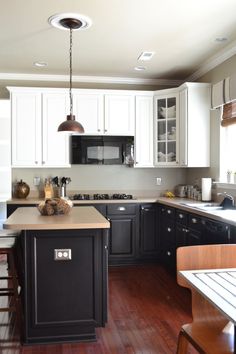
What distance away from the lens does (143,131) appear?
516 cm

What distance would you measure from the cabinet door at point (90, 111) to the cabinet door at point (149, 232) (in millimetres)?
1292

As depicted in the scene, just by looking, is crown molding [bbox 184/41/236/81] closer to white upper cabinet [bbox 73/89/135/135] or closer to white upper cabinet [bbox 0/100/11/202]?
white upper cabinet [bbox 73/89/135/135]

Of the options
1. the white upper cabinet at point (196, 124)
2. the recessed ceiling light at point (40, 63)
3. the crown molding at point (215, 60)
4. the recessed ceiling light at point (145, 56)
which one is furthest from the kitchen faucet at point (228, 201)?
the recessed ceiling light at point (40, 63)

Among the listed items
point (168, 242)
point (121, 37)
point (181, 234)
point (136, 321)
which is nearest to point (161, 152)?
point (168, 242)

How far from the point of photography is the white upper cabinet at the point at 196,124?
4.64m

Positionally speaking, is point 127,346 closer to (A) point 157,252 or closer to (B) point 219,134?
(A) point 157,252

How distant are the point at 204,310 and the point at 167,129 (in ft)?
11.4

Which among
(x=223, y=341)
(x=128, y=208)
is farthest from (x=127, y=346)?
(x=128, y=208)

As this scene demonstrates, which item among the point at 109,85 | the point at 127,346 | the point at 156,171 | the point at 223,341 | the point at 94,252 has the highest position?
the point at 109,85

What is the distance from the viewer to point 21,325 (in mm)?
2801

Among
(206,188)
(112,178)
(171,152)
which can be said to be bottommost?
(206,188)

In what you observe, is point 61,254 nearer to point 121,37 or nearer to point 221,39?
point 121,37

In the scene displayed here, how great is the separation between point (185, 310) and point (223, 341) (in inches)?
67.2

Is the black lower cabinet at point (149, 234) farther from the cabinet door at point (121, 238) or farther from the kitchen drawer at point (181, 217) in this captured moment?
the kitchen drawer at point (181, 217)
